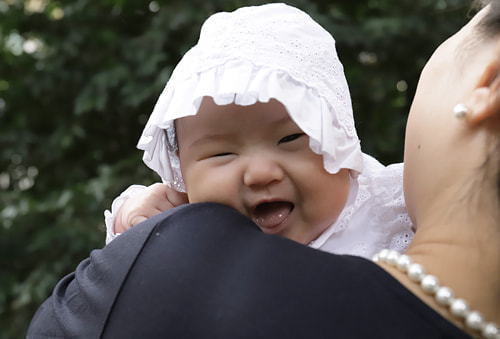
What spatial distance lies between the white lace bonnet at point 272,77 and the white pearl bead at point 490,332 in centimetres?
49

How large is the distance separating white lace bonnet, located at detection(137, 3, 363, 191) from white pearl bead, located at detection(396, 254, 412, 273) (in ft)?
1.18

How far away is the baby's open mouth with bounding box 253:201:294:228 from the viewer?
1.23 metres

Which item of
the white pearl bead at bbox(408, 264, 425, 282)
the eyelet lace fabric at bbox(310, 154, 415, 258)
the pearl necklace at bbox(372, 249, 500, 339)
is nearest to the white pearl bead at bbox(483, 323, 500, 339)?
the pearl necklace at bbox(372, 249, 500, 339)

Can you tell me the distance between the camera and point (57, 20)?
12.1 ft

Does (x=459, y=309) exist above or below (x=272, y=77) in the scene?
below

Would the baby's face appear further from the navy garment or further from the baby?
the navy garment

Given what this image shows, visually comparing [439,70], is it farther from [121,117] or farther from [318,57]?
[121,117]

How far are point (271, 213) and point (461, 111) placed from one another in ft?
1.68

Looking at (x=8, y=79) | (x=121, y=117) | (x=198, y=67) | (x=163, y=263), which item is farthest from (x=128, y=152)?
(x=163, y=263)

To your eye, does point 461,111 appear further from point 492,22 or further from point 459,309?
point 459,309

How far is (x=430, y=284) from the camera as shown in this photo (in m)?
0.83

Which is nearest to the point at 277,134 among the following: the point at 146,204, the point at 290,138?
the point at 290,138

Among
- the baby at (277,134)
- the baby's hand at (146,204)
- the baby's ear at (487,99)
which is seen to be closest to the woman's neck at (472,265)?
the baby's ear at (487,99)

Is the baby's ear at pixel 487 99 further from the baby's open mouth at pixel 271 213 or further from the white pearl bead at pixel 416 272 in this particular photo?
the baby's open mouth at pixel 271 213
